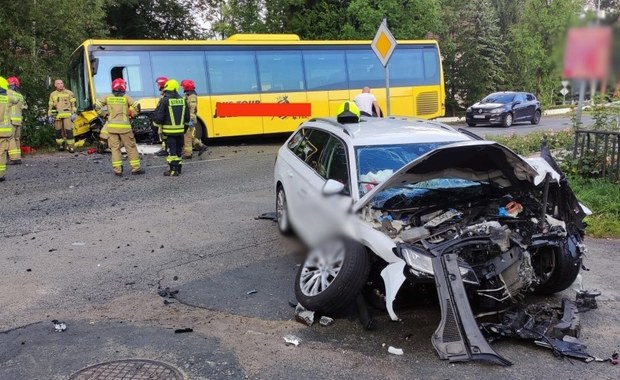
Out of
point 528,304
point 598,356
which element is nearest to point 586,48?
point 598,356

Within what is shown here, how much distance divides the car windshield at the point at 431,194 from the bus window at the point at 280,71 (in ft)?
A: 38.5

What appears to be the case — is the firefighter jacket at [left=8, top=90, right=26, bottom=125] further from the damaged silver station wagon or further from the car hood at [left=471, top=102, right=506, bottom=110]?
the car hood at [left=471, top=102, right=506, bottom=110]

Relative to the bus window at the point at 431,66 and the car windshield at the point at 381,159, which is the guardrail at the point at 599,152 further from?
the bus window at the point at 431,66

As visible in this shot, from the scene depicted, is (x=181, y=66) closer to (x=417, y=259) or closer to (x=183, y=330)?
(x=183, y=330)

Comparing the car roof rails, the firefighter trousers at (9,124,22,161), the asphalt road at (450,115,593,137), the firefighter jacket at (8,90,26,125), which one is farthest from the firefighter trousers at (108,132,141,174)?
the asphalt road at (450,115,593,137)

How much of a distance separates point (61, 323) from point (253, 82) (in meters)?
12.3

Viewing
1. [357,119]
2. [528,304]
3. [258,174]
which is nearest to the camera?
[528,304]

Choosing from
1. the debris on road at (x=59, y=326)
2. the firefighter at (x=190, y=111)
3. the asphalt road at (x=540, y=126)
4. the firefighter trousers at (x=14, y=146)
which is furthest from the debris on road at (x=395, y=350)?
the firefighter trousers at (x=14, y=146)

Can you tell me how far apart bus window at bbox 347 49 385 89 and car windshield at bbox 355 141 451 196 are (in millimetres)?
12339

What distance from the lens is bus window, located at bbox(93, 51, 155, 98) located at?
554 inches

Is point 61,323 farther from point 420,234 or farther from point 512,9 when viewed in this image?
point 512,9

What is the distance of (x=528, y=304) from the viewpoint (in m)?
4.85

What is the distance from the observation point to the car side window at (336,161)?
5000mm

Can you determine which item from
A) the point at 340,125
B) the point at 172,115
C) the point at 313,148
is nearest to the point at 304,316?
the point at 313,148
